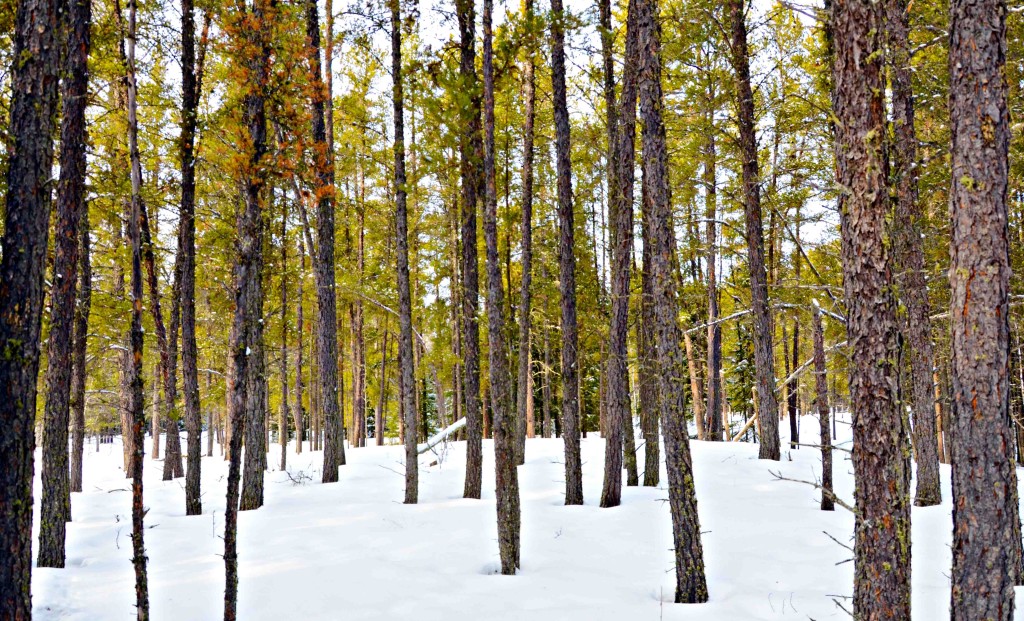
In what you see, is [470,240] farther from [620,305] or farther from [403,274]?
[620,305]

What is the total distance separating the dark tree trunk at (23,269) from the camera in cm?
426

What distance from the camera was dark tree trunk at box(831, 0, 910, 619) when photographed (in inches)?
166

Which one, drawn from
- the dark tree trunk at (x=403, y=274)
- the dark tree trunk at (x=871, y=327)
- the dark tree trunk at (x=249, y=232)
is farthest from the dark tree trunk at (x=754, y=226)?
the dark tree trunk at (x=249, y=232)

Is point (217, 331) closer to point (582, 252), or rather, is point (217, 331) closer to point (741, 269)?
point (582, 252)

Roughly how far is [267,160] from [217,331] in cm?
2171

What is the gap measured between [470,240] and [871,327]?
8.52 metres

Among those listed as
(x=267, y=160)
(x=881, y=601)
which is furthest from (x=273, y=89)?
(x=881, y=601)

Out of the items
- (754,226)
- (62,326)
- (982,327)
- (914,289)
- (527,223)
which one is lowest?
(982,327)

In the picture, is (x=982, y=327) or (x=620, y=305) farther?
(x=620, y=305)

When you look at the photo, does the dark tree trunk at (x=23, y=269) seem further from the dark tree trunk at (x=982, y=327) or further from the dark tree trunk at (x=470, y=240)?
the dark tree trunk at (x=982, y=327)

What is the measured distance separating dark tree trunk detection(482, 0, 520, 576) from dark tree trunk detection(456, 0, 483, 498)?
2.06 metres

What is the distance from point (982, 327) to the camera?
446cm

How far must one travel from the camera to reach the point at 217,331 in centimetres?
2600

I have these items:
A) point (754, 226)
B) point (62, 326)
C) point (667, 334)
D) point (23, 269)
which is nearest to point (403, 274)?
point (62, 326)
